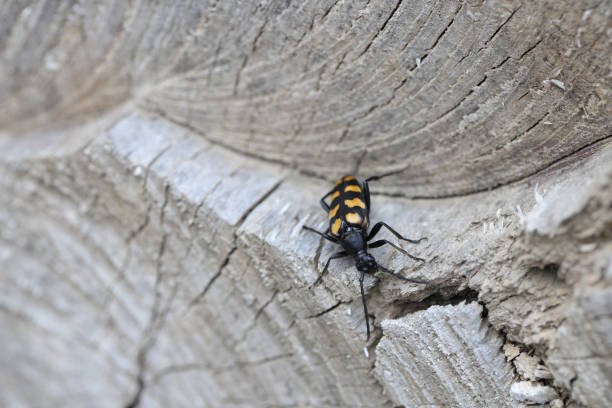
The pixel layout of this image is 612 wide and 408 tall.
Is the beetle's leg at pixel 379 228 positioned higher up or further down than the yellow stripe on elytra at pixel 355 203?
further down

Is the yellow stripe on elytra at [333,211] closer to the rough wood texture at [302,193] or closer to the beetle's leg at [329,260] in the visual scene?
the rough wood texture at [302,193]

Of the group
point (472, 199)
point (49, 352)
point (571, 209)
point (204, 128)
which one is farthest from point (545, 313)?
point (49, 352)

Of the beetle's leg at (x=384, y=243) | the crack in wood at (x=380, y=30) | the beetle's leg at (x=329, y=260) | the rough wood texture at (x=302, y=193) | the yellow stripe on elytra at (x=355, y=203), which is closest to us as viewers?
the rough wood texture at (x=302, y=193)

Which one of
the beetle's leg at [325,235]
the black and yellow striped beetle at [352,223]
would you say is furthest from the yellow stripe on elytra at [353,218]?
the beetle's leg at [325,235]

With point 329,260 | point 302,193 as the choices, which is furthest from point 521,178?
point 302,193

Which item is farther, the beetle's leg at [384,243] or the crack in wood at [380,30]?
the beetle's leg at [384,243]

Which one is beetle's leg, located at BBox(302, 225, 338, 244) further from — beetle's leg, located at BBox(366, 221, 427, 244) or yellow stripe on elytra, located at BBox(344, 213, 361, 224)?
beetle's leg, located at BBox(366, 221, 427, 244)

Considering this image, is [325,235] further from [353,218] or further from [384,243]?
[384,243]

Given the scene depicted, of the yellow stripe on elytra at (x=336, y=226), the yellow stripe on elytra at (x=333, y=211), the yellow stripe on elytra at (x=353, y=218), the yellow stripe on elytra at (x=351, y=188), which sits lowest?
the yellow stripe on elytra at (x=336, y=226)

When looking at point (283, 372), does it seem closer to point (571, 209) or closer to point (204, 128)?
point (204, 128)
